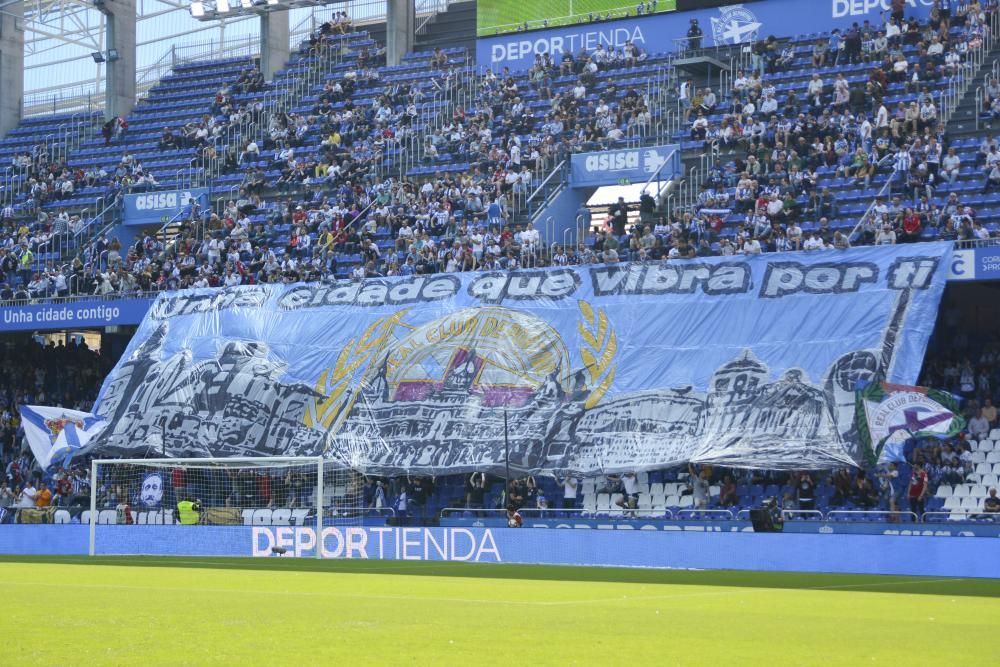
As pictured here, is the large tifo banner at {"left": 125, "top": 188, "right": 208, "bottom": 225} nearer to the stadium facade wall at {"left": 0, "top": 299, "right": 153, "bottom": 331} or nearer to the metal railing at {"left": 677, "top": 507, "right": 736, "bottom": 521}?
the stadium facade wall at {"left": 0, "top": 299, "right": 153, "bottom": 331}

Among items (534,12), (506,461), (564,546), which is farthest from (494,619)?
(534,12)

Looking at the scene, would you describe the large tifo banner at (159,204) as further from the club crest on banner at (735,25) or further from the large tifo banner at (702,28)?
the club crest on banner at (735,25)

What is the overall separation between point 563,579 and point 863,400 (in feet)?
28.9

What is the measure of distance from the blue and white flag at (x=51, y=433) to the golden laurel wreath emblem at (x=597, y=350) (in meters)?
12.0

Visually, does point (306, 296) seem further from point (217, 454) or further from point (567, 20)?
point (567, 20)

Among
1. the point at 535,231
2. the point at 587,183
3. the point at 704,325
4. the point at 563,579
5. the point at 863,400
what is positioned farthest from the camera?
the point at 587,183

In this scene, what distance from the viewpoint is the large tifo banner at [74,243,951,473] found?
28.4 metres

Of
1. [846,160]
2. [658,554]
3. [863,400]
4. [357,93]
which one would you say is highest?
[357,93]

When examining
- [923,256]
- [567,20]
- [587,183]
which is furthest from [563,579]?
[567,20]

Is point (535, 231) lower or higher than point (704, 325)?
higher

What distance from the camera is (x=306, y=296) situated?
36.0 metres

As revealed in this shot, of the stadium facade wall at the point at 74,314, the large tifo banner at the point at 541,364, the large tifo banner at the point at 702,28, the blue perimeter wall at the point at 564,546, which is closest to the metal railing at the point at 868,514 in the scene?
the large tifo banner at the point at 541,364

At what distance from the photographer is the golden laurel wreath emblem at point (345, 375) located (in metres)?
33.5

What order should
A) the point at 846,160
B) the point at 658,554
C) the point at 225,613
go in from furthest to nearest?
the point at 846,160 < the point at 658,554 < the point at 225,613
